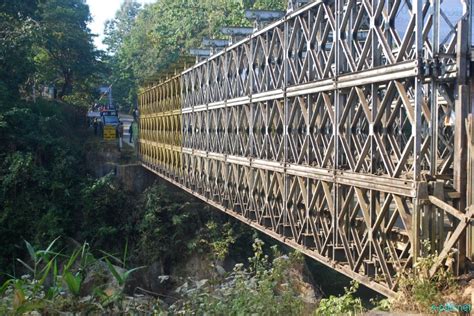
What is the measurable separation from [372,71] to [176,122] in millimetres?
13130

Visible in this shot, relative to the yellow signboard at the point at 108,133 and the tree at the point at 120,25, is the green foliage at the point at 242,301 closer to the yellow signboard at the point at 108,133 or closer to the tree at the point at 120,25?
the yellow signboard at the point at 108,133

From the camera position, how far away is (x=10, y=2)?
976 inches

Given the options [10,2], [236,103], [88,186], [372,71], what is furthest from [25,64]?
[372,71]

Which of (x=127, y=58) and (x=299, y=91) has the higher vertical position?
(x=127, y=58)

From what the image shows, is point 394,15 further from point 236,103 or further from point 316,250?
point 236,103

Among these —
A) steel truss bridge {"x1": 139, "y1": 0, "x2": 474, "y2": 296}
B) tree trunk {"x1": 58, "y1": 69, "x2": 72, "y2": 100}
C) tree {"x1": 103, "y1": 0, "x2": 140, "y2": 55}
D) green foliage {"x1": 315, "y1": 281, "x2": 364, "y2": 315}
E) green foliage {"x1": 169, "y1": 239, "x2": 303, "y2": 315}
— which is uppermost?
tree {"x1": 103, "y1": 0, "x2": 140, "y2": 55}

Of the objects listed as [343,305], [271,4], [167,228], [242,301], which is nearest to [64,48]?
[271,4]

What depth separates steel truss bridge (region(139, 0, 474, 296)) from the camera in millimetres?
6020

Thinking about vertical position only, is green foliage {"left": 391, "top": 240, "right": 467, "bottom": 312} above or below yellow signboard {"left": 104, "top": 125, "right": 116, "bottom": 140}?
below

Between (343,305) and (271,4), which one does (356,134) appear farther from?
(271,4)

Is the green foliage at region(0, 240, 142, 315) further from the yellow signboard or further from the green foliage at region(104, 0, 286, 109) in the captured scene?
the yellow signboard

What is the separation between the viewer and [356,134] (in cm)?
784

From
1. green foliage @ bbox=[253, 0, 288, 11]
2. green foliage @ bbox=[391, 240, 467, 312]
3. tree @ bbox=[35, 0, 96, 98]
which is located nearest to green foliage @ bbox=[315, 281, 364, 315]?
green foliage @ bbox=[391, 240, 467, 312]

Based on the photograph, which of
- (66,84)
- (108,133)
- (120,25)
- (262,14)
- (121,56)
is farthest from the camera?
(120,25)
